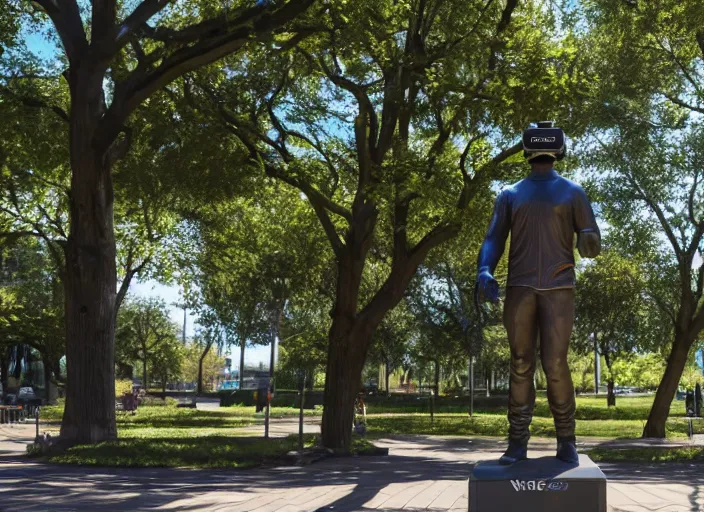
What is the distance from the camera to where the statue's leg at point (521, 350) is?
696cm

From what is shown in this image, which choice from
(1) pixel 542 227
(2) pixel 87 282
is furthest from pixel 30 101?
(1) pixel 542 227

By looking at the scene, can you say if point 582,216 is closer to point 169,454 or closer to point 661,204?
point 169,454

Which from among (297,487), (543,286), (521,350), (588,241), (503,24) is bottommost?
(297,487)

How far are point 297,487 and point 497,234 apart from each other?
5.22 metres

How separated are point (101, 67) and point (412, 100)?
5.97 m

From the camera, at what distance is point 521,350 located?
701 centimetres

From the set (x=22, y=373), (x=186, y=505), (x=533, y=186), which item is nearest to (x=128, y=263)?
(x=186, y=505)

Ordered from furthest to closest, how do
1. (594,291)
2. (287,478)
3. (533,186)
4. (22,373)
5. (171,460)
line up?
(22,373) → (594,291) → (171,460) → (287,478) → (533,186)

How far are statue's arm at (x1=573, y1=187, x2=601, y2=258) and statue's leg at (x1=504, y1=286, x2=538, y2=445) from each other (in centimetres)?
57

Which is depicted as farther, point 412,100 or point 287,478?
point 412,100

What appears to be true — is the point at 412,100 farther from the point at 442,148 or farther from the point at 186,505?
the point at 186,505

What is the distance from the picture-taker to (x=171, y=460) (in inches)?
597

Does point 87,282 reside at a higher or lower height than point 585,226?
higher

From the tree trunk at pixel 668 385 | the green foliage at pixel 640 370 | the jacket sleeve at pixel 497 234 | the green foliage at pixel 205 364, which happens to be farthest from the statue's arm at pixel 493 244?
the green foliage at pixel 205 364
